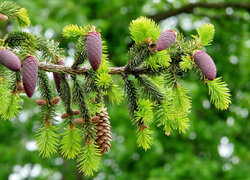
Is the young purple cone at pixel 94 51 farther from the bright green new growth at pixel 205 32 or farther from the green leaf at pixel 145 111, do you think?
the bright green new growth at pixel 205 32

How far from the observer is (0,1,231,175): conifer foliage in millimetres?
1125

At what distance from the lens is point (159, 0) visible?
680 centimetres

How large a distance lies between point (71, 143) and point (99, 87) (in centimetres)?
24

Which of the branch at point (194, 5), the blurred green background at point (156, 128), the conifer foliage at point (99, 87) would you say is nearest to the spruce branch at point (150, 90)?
the conifer foliage at point (99, 87)

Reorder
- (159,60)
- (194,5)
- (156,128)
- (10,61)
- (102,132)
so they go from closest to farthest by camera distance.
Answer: (10,61) < (159,60) < (102,132) < (156,128) < (194,5)

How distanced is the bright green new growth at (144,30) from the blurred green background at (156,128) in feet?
12.1

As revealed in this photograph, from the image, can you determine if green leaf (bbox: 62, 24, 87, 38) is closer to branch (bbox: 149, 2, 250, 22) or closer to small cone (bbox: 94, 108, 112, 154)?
small cone (bbox: 94, 108, 112, 154)

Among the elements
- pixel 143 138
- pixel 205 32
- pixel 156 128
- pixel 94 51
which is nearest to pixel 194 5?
Answer: pixel 156 128

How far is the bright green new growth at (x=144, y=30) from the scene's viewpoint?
1106 millimetres

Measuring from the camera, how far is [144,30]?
1111 millimetres

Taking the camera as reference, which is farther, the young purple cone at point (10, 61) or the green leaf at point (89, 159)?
the green leaf at point (89, 159)

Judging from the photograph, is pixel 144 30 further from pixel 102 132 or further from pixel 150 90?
pixel 102 132

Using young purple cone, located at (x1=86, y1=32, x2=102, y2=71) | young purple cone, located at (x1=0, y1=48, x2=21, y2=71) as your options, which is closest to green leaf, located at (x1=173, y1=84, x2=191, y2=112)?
young purple cone, located at (x1=86, y1=32, x2=102, y2=71)

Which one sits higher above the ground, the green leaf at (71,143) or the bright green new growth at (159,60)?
the bright green new growth at (159,60)
